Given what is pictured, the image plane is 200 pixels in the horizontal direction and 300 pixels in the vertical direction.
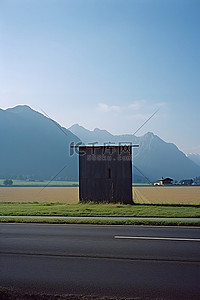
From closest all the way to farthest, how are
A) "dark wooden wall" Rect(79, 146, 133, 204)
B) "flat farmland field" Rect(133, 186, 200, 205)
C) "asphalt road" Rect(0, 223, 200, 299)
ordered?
1. "asphalt road" Rect(0, 223, 200, 299)
2. "dark wooden wall" Rect(79, 146, 133, 204)
3. "flat farmland field" Rect(133, 186, 200, 205)

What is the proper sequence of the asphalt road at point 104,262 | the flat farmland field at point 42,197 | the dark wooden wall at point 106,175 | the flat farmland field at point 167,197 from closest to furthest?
1. the asphalt road at point 104,262
2. the dark wooden wall at point 106,175
3. the flat farmland field at point 167,197
4. the flat farmland field at point 42,197

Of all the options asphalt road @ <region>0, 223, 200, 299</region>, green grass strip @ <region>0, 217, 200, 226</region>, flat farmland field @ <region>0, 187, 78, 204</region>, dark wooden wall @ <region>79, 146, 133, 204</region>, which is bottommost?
flat farmland field @ <region>0, 187, 78, 204</region>

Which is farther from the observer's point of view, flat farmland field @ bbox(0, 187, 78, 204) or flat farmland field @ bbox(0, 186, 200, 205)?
flat farmland field @ bbox(0, 187, 78, 204)

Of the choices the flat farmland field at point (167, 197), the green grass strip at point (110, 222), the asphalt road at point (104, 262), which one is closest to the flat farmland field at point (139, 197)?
the flat farmland field at point (167, 197)

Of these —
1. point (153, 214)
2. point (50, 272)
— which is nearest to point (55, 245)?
point (50, 272)

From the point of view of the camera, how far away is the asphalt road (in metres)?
5.55

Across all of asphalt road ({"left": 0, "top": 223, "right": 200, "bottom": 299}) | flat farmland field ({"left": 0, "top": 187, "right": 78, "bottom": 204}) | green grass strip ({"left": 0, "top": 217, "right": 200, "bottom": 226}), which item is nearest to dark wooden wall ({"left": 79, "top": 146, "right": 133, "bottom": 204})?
flat farmland field ({"left": 0, "top": 187, "right": 78, "bottom": 204})

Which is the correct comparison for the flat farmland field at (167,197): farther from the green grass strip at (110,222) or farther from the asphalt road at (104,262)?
the asphalt road at (104,262)

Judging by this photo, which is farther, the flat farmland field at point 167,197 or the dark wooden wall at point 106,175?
the flat farmland field at point 167,197

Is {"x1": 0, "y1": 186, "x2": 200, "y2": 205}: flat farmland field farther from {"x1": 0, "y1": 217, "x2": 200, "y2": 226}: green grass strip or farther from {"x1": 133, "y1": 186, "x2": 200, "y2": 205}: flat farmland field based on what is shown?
{"x1": 0, "y1": 217, "x2": 200, "y2": 226}: green grass strip

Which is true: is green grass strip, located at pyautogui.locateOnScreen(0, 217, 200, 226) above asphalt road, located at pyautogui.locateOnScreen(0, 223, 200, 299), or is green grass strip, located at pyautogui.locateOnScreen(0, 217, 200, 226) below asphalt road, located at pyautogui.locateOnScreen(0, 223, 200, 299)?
below

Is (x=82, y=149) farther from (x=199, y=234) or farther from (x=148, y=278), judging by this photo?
(x=148, y=278)

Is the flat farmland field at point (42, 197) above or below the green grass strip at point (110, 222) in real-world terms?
below

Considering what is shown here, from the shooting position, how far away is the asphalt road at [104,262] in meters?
5.55
